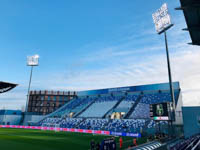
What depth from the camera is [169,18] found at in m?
37.3

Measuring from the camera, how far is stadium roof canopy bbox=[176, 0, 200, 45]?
9133mm

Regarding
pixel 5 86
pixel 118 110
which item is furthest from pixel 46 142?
pixel 118 110

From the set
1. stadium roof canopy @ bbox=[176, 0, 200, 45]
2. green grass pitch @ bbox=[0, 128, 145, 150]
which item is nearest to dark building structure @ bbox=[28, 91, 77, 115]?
green grass pitch @ bbox=[0, 128, 145, 150]

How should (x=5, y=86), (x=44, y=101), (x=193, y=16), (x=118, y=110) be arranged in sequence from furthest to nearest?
1. (x=44, y=101)
2. (x=118, y=110)
3. (x=5, y=86)
4. (x=193, y=16)

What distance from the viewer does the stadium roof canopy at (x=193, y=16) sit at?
30.0ft

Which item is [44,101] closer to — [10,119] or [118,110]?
[10,119]

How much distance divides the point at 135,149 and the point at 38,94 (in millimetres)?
116419

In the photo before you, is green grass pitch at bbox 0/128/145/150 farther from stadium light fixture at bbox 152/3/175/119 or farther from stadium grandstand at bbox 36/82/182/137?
stadium light fixture at bbox 152/3/175/119

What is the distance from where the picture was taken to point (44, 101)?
121m

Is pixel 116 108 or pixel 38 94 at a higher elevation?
pixel 38 94

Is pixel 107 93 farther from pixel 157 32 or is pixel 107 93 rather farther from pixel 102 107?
pixel 157 32

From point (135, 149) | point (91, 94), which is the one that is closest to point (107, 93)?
point (91, 94)

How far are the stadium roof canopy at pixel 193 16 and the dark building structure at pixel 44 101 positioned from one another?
381ft

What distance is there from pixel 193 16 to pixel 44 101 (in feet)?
400
